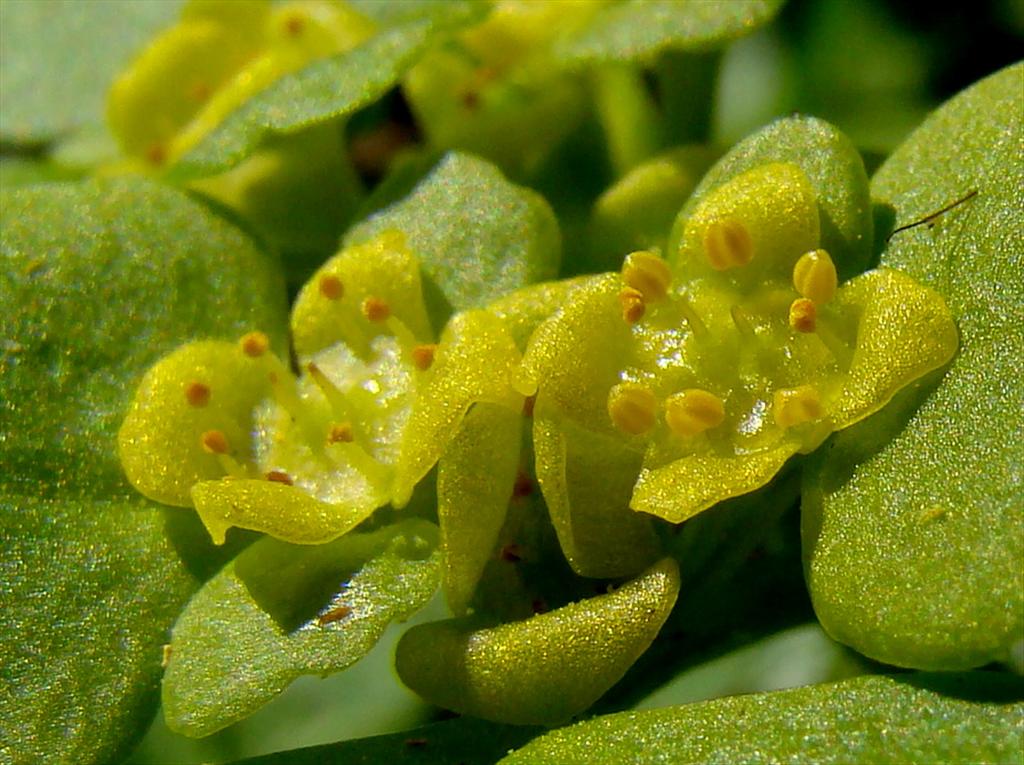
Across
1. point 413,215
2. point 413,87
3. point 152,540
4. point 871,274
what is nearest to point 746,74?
point 413,87

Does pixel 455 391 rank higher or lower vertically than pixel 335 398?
higher

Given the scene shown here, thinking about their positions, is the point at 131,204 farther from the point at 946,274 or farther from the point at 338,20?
the point at 946,274

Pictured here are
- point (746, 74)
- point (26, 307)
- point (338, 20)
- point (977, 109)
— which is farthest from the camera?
point (746, 74)

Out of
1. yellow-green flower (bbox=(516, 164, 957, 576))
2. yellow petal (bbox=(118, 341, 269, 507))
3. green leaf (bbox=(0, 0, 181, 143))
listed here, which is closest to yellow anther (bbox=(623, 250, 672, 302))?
yellow-green flower (bbox=(516, 164, 957, 576))

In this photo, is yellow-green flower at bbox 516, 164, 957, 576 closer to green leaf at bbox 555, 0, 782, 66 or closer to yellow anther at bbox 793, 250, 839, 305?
yellow anther at bbox 793, 250, 839, 305

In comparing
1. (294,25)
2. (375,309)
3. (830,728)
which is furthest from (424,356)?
(294,25)

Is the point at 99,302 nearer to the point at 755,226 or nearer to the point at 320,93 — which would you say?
the point at 320,93
